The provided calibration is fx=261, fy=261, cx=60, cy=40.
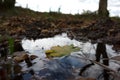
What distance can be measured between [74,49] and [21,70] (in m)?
0.45

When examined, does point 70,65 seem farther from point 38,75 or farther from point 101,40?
point 101,40

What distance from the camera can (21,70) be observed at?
1671 mm

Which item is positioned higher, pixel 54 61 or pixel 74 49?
pixel 74 49

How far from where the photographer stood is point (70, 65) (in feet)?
5.95

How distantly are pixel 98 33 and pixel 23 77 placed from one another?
2185mm

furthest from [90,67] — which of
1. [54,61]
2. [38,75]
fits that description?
[38,75]

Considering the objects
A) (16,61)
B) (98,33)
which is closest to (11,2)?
(98,33)

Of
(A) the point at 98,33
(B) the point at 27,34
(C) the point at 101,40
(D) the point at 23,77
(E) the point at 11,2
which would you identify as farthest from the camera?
(E) the point at 11,2

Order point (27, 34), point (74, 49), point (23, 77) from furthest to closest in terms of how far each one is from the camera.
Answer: point (27, 34)
point (23, 77)
point (74, 49)

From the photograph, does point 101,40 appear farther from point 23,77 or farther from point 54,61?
point 23,77

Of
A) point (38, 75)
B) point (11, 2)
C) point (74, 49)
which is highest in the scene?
point (11, 2)

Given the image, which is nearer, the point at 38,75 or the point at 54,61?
the point at 38,75

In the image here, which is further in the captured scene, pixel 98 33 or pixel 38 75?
pixel 98 33

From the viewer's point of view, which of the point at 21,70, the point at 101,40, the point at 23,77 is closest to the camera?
the point at 23,77
